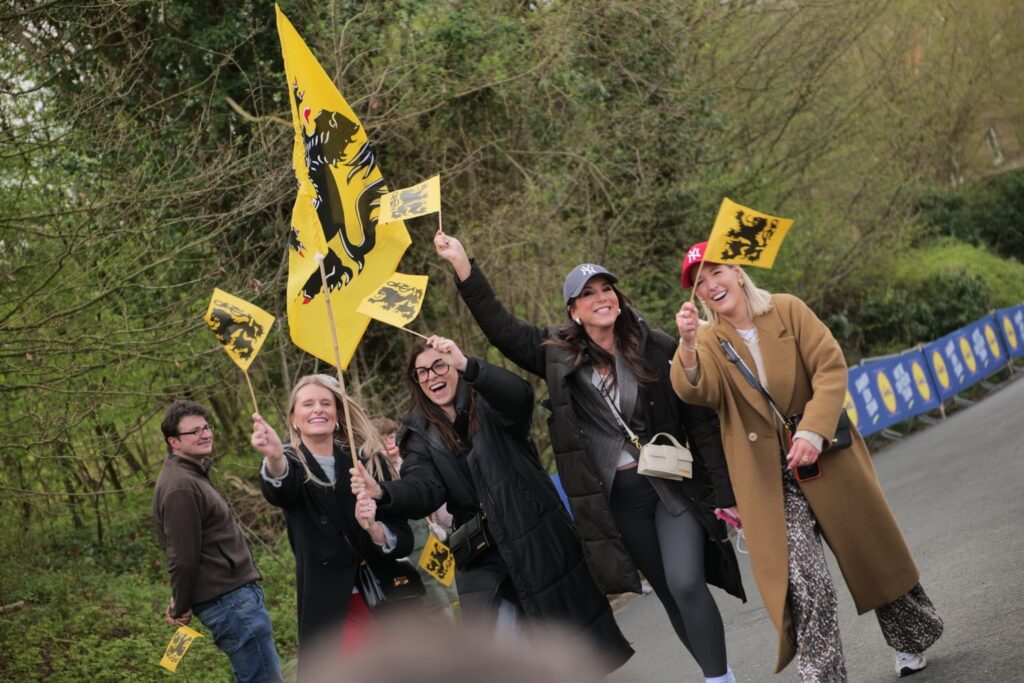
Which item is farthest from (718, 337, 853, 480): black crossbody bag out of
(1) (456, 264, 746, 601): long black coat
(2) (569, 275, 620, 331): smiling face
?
(2) (569, 275, 620, 331): smiling face

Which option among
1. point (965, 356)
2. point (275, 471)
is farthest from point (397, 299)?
point (965, 356)

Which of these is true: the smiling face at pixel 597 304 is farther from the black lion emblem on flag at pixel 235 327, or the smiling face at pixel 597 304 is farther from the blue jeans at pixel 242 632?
the blue jeans at pixel 242 632

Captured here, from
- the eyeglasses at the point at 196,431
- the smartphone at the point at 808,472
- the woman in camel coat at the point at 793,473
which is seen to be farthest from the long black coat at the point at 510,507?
the eyeglasses at the point at 196,431

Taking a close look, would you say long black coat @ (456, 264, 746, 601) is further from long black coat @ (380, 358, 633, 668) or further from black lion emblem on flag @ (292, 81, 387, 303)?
black lion emblem on flag @ (292, 81, 387, 303)

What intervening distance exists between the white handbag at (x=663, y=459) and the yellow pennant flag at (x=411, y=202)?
130cm

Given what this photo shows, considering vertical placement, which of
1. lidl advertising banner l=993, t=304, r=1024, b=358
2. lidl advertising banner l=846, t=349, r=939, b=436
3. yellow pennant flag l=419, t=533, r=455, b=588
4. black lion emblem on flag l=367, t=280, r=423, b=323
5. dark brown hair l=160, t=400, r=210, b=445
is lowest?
lidl advertising banner l=993, t=304, r=1024, b=358

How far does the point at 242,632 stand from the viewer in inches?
256

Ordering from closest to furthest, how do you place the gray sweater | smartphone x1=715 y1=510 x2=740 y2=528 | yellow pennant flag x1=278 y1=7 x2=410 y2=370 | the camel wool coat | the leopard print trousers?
the leopard print trousers < the camel wool coat < smartphone x1=715 y1=510 x2=740 y2=528 < yellow pennant flag x1=278 y1=7 x2=410 y2=370 < the gray sweater

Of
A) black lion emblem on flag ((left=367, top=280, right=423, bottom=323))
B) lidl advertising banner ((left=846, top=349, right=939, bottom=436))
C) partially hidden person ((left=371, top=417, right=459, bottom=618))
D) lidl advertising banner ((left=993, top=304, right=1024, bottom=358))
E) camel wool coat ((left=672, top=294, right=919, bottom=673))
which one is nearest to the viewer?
camel wool coat ((left=672, top=294, right=919, bottom=673))

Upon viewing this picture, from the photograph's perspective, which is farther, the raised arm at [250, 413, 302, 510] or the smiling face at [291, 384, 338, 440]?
the smiling face at [291, 384, 338, 440]

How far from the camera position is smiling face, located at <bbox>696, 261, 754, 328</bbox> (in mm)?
5543

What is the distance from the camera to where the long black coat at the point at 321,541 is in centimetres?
557

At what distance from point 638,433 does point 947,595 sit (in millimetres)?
2700

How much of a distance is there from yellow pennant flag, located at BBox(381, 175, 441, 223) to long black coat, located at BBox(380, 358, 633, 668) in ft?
2.40
